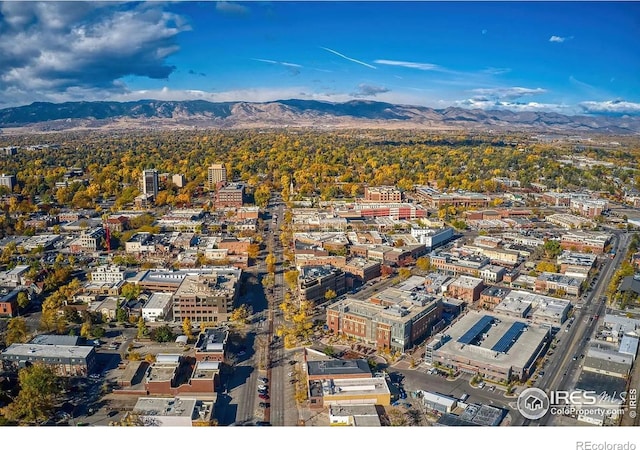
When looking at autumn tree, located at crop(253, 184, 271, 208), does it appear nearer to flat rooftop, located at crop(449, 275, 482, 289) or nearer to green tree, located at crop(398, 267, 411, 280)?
green tree, located at crop(398, 267, 411, 280)

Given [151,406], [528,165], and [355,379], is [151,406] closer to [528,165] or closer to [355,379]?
[355,379]

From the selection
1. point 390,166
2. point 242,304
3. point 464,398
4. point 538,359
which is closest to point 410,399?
point 464,398

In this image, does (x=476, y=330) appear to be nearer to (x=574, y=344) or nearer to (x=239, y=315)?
(x=574, y=344)

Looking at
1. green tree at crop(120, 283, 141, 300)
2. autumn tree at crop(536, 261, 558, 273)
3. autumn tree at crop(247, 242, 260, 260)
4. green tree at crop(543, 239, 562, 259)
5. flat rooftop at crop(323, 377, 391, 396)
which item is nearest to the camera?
flat rooftop at crop(323, 377, 391, 396)

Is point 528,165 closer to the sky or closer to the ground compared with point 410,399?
closer to the sky

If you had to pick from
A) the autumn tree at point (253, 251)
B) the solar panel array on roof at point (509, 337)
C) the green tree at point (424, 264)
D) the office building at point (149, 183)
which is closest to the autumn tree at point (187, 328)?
the autumn tree at point (253, 251)

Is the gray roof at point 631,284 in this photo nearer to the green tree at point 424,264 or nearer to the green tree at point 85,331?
the green tree at point 424,264

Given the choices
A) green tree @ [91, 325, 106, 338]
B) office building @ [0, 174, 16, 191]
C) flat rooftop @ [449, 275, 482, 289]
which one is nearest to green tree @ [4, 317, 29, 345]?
green tree @ [91, 325, 106, 338]
